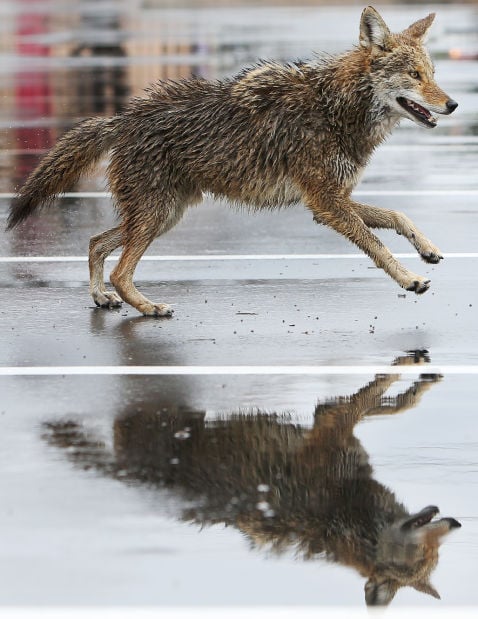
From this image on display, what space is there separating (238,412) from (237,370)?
847 mm

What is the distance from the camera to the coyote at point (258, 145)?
399 inches

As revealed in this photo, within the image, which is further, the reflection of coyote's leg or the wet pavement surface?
the reflection of coyote's leg

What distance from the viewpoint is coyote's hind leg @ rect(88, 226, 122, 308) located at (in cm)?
1025

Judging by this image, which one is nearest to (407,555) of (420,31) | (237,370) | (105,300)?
(237,370)

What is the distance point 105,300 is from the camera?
1025 centimetres

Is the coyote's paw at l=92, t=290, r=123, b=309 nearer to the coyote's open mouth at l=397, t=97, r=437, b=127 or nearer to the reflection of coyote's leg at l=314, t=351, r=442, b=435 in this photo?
the coyote's open mouth at l=397, t=97, r=437, b=127

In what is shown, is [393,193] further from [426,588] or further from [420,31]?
[426,588]

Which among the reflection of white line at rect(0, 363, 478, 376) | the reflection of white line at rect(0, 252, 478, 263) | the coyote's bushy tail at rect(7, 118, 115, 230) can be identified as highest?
the coyote's bushy tail at rect(7, 118, 115, 230)

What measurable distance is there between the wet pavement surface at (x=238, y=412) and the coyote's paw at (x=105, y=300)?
0.05 m

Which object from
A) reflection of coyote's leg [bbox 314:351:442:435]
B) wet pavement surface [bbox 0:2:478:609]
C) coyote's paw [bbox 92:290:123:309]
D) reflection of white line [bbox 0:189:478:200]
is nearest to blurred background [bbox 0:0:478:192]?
reflection of white line [bbox 0:189:478:200]

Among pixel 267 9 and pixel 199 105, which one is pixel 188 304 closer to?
pixel 199 105

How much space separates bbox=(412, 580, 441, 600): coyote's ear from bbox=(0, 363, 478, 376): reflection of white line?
2.82 metres

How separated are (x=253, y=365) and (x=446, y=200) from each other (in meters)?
5.65

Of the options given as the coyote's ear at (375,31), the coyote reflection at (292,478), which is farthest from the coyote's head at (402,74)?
the coyote reflection at (292,478)
